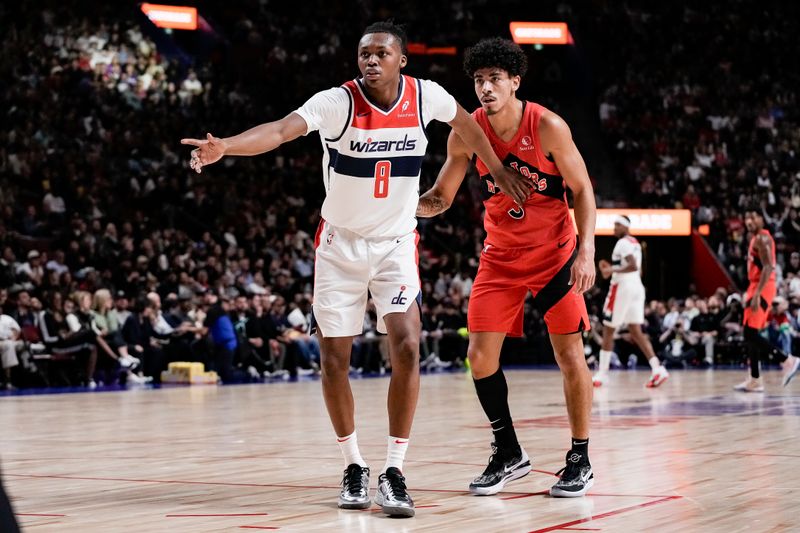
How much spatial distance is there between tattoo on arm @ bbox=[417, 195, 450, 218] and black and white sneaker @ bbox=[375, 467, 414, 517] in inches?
58.2

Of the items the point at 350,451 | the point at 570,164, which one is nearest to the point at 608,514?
the point at 350,451

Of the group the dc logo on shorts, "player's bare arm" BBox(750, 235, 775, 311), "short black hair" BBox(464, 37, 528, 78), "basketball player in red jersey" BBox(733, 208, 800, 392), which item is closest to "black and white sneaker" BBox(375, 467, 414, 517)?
the dc logo on shorts

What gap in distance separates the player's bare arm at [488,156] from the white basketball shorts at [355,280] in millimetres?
644

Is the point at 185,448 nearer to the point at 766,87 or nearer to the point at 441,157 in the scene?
the point at 441,157

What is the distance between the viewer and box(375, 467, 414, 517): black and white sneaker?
4.73m

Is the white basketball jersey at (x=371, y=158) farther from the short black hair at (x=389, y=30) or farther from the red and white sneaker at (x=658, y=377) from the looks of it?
the red and white sneaker at (x=658, y=377)

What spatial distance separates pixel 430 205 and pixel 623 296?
28.7 feet

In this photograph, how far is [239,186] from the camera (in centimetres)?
2402

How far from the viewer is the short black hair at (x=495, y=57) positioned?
18.6 ft

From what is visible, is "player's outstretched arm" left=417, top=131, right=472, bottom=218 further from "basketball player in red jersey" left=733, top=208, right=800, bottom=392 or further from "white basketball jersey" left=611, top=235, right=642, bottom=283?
"white basketball jersey" left=611, top=235, right=642, bottom=283

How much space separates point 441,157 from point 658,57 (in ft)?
25.2

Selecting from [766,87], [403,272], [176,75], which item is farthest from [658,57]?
[403,272]

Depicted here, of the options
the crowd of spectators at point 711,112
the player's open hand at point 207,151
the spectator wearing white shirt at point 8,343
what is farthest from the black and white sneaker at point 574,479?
the crowd of spectators at point 711,112

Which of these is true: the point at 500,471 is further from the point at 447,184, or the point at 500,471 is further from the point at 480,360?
the point at 447,184
